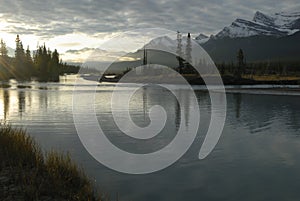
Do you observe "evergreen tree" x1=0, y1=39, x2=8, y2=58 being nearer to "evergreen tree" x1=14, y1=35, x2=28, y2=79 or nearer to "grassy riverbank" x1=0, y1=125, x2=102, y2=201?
"evergreen tree" x1=14, y1=35, x2=28, y2=79

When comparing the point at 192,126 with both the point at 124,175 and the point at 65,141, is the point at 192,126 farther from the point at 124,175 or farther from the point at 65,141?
the point at 124,175

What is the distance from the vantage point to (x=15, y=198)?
650 centimetres

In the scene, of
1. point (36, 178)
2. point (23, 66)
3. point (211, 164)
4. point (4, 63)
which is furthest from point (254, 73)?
point (36, 178)

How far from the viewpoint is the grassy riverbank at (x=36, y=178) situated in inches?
267

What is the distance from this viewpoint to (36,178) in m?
7.49

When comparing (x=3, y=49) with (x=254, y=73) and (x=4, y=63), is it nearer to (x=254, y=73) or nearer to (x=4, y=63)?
(x=4, y=63)

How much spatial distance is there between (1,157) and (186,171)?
5656 millimetres

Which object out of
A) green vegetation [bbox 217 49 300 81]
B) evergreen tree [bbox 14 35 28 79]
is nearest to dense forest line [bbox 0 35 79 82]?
evergreen tree [bbox 14 35 28 79]

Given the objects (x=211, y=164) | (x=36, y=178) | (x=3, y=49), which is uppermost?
(x=3, y=49)

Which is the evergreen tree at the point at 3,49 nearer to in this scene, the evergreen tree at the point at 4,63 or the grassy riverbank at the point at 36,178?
the evergreen tree at the point at 4,63

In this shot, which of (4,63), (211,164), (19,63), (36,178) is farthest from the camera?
(4,63)

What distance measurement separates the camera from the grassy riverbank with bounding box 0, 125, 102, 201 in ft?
22.2

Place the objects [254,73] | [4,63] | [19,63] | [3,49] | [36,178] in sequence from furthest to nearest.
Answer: [3,49] < [4,63] < [19,63] < [254,73] < [36,178]

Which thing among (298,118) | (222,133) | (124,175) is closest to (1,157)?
(124,175)
